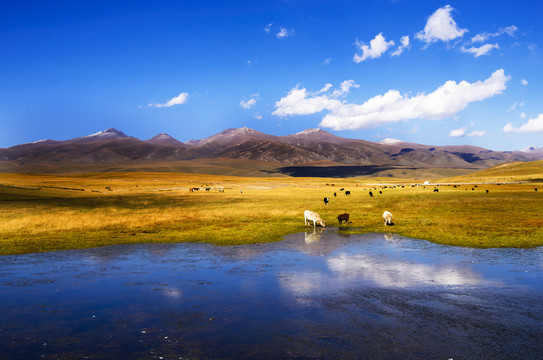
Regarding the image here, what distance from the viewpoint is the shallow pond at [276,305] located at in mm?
10938

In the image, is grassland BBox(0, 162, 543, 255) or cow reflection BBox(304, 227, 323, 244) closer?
grassland BBox(0, 162, 543, 255)

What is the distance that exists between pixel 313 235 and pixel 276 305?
57.0ft

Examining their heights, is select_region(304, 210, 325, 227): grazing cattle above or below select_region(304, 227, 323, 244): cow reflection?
above

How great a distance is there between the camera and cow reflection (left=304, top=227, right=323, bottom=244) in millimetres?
29000

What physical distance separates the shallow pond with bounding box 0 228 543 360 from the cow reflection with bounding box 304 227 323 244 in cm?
497

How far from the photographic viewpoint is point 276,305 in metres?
14.4

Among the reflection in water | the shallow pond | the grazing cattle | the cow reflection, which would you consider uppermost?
the grazing cattle

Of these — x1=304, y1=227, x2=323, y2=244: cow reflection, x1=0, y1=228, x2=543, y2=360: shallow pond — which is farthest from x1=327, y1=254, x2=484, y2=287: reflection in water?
x1=304, y1=227, x2=323, y2=244: cow reflection

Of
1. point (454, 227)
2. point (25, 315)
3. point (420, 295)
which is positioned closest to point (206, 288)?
point (25, 315)

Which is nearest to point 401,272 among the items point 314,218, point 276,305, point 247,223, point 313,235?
point 276,305

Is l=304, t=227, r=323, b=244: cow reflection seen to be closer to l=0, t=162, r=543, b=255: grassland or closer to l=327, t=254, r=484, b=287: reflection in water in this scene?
l=0, t=162, r=543, b=255: grassland

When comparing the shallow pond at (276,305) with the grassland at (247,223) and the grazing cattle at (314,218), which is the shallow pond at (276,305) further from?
the grazing cattle at (314,218)

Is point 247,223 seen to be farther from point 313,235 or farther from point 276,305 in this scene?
point 276,305

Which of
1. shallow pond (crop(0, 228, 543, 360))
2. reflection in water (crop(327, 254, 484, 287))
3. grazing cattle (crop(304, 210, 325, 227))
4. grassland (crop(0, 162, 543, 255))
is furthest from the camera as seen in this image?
grazing cattle (crop(304, 210, 325, 227))
